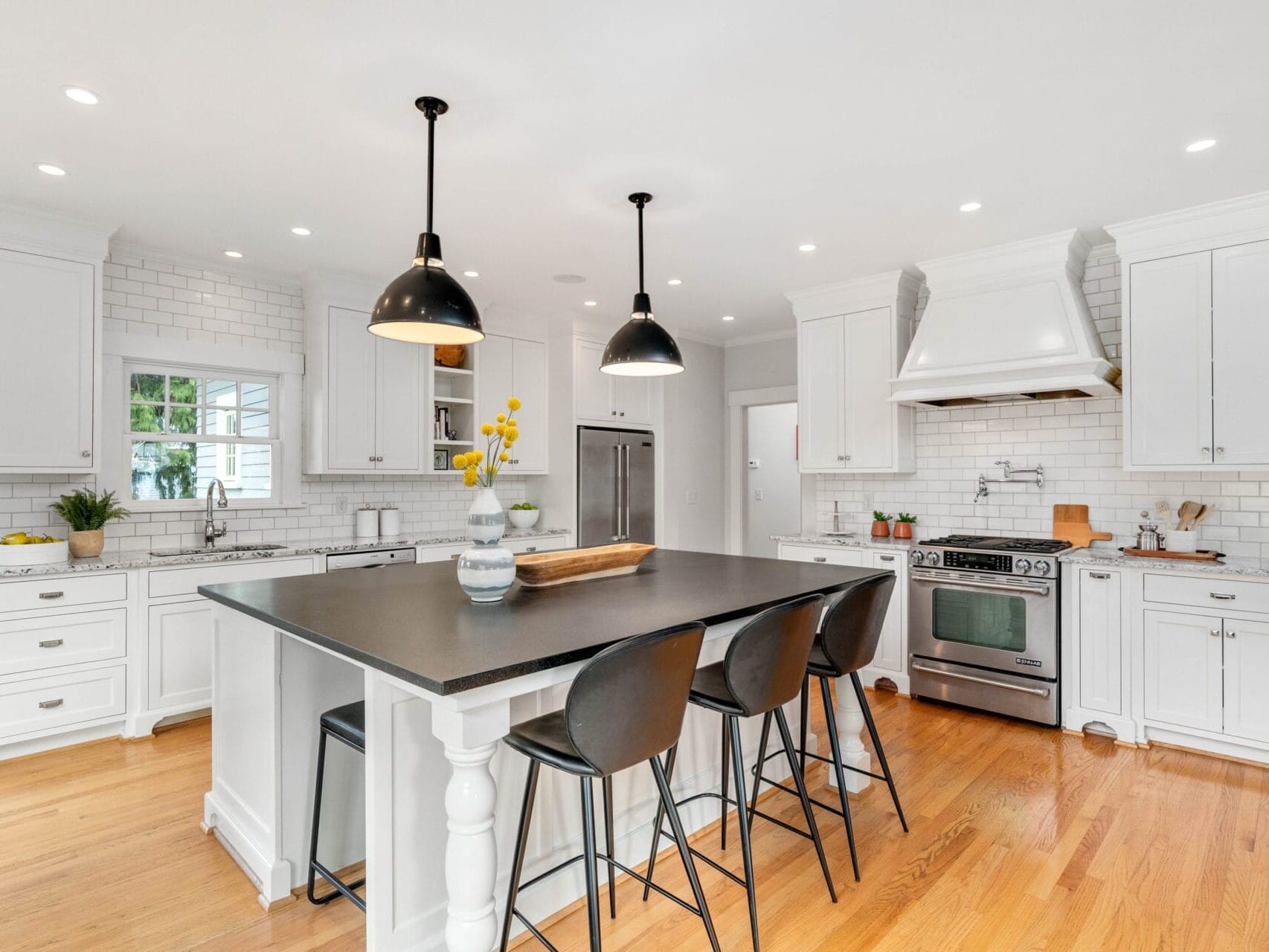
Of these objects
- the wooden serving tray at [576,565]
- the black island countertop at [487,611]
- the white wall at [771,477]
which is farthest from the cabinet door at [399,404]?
the white wall at [771,477]

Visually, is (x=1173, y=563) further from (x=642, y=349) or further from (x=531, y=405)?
(x=531, y=405)

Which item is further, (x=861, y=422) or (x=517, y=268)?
(x=861, y=422)

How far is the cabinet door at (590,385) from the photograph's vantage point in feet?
18.2

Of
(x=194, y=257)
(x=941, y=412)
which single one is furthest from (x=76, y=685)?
(x=941, y=412)

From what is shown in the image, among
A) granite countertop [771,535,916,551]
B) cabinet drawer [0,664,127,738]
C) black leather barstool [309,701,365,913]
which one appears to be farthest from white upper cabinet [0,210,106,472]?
granite countertop [771,535,916,551]

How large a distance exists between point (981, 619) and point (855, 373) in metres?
1.72

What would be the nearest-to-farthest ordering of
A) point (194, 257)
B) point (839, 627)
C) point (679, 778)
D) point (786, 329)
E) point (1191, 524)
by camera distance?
point (839, 627), point (679, 778), point (1191, 524), point (194, 257), point (786, 329)

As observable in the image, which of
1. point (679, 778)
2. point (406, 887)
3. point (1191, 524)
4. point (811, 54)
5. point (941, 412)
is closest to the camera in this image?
point (406, 887)

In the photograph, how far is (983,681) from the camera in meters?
3.80

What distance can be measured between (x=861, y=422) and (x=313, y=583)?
3.46 m

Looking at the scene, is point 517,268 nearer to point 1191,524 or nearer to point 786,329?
point 786,329

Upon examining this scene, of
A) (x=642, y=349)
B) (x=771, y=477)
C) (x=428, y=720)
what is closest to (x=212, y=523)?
(x=642, y=349)

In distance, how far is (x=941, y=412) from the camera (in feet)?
15.2

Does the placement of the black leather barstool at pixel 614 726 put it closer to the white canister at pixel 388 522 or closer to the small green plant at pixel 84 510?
the small green plant at pixel 84 510
